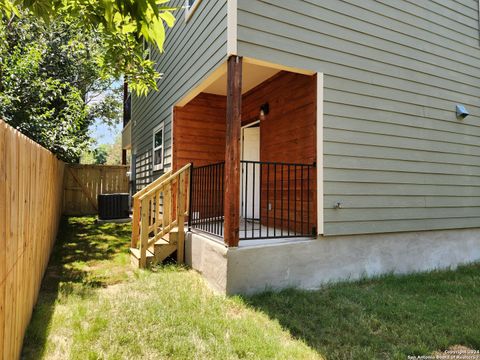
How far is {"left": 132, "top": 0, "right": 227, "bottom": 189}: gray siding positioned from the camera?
4.20 m

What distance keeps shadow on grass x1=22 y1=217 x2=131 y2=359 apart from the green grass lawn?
0.02 metres

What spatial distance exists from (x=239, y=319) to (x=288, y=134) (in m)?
2.85

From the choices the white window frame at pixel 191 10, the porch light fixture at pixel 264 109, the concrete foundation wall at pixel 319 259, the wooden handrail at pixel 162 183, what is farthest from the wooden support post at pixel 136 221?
the white window frame at pixel 191 10

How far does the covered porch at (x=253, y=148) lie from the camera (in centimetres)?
366

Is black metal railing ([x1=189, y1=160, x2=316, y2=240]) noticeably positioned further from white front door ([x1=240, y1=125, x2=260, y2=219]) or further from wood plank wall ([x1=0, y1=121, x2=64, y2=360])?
wood plank wall ([x1=0, y1=121, x2=64, y2=360])

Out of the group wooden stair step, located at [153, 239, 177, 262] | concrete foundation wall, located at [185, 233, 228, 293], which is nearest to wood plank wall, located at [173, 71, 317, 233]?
concrete foundation wall, located at [185, 233, 228, 293]

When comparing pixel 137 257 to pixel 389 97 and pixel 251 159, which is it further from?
pixel 389 97

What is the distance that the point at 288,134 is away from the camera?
4.91m

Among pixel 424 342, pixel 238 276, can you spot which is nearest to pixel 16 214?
pixel 238 276

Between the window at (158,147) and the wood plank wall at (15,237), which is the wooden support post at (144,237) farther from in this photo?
the window at (158,147)

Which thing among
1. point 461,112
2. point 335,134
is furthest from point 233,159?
point 461,112

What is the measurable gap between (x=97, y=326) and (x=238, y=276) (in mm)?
1453

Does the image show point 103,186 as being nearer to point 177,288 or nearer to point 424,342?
point 177,288

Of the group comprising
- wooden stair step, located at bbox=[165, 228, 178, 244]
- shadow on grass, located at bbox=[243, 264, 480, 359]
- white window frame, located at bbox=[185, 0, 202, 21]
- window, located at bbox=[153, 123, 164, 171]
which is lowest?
shadow on grass, located at bbox=[243, 264, 480, 359]
